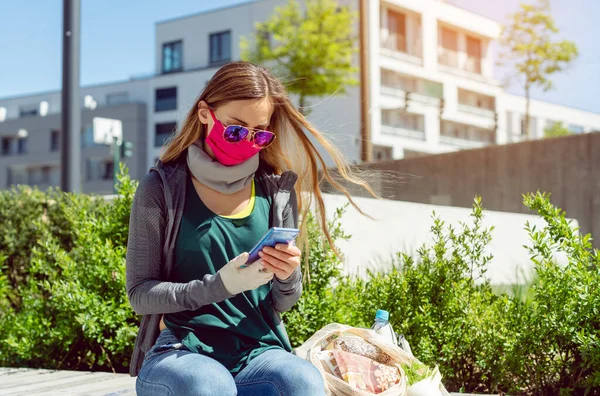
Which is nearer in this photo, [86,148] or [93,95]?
[86,148]

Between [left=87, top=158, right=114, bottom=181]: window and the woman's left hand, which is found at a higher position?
[left=87, top=158, right=114, bottom=181]: window

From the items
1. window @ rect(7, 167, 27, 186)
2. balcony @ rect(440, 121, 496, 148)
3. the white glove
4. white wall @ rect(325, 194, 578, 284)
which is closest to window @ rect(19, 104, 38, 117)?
window @ rect(7, 167, 27, 186)

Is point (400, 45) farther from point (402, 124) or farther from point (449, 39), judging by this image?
point (449, 39)

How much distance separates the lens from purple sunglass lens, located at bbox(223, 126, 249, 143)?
279 centimetres

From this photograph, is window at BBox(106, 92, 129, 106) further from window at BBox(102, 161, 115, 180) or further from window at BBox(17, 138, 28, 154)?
window at BBox(17, 138, 28, 154)

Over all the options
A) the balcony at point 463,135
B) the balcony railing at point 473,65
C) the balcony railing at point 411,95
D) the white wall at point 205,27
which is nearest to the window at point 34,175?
the white wall at point 205,27

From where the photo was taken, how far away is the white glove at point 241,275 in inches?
97.7

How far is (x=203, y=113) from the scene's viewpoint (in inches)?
113

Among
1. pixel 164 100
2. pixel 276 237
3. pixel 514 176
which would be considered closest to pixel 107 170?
pixel 164 100

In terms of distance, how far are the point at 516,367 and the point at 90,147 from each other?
52106mm

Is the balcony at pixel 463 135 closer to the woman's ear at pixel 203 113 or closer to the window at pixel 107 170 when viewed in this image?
the window at pixel 107 170

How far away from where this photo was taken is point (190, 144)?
114 inches

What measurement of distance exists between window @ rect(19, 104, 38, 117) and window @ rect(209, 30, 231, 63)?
19693 millimetres

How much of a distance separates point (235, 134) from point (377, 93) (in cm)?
3847
